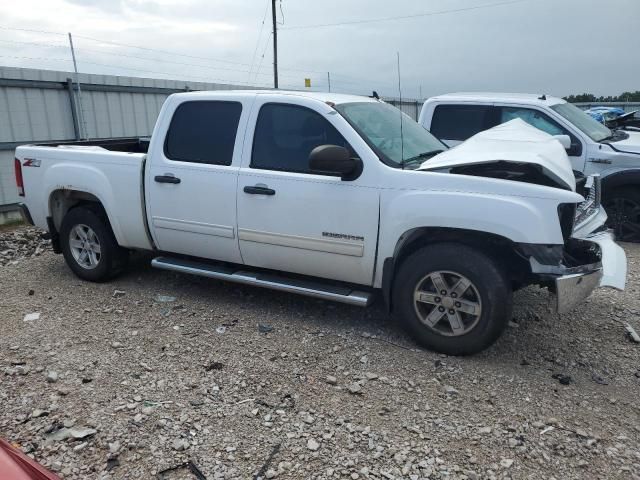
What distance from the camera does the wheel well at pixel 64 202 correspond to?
5.62 m

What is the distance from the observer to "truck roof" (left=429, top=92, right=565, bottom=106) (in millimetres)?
7449

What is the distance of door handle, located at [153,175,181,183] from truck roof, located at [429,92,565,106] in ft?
15.0

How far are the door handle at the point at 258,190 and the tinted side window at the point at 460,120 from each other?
4.23m

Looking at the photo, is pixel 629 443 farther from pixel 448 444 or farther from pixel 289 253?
pixel 289 253

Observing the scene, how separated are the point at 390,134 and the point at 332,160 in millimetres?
884

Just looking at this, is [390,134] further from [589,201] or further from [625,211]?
[625,211]

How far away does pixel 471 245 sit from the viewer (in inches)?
155

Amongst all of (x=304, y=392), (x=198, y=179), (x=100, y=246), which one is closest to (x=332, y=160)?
(x=198, y=179)

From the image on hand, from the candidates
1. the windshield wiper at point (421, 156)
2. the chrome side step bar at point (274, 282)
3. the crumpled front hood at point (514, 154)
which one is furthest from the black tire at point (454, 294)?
the windshield wiper at point (421, 156)

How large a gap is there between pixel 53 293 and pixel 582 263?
490cm

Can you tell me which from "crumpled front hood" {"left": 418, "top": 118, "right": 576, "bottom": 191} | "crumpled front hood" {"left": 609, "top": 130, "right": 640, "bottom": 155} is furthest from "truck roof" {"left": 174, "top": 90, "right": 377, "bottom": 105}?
Answer: "crumpled front hood" {"left": 609, "top": 130, "right": 640, "bottom": 155}

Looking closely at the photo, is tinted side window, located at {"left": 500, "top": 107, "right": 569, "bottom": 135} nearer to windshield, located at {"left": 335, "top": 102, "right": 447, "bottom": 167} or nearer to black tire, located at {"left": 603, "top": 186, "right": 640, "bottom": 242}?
black tire, located at {"left": 603, "top": 186, "right": 640, "bottom": 242}

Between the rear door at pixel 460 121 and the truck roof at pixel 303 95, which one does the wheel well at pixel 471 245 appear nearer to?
the truck roof at pixel 303 95

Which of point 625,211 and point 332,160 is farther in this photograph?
point 625,211
